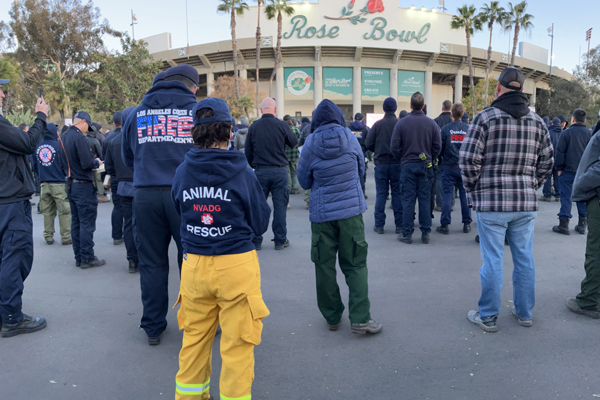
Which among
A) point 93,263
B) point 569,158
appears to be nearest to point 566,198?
point 569,158

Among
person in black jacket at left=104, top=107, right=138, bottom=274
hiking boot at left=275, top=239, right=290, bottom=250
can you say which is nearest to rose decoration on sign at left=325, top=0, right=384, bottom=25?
hiking boot at left=275, top=239, right=290, bottom=250

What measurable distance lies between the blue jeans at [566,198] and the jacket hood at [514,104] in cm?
441

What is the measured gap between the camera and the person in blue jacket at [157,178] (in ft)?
11.5

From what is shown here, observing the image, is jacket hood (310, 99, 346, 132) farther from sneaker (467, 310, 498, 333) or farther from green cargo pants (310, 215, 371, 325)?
sneaker (467, 310, 498, 333)

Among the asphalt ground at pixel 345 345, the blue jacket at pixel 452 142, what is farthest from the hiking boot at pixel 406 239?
the blue jacket at pixel 452 142

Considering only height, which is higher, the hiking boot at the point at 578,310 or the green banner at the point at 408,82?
the green banner at the point at 408,82

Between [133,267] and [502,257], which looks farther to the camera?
[133,267]

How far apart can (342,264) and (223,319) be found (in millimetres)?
1616

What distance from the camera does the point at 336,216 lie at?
12.1ft

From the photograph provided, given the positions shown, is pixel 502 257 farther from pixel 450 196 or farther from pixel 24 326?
pixel 24 326

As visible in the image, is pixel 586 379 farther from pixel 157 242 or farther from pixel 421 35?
pixel 421 35

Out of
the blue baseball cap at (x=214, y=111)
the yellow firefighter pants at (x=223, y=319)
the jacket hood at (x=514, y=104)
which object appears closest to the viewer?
the yellow firefighter pants at (x=223, y=319)

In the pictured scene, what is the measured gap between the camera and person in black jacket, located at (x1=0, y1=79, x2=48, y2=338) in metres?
3.76

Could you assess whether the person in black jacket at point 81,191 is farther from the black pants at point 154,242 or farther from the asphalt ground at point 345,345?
the black pants at point 154,242
